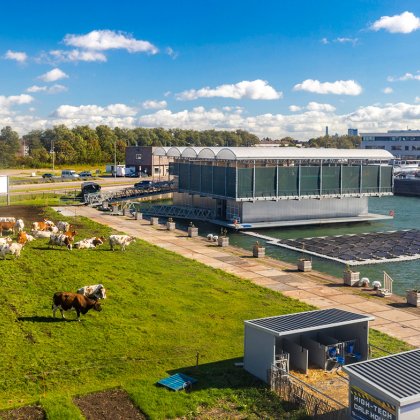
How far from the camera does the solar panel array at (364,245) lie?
158ft

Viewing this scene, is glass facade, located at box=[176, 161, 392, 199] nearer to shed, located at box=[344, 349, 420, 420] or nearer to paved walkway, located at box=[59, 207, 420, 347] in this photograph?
paved walkway, located at box=[59, 207, 420, 347]

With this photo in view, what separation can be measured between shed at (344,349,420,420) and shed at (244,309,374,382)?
358 cm

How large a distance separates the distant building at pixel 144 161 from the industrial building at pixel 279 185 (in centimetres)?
5735

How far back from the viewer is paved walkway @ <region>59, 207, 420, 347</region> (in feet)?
94.2

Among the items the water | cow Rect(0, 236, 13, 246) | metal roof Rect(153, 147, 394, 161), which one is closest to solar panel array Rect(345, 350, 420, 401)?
the water

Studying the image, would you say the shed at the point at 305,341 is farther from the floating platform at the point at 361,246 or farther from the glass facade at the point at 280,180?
the glass facade at the point at 280,180

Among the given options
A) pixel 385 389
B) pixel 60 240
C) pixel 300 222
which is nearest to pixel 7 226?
pixel 60 240

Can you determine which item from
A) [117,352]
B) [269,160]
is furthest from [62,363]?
[269,160]

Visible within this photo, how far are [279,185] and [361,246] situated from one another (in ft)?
49.4

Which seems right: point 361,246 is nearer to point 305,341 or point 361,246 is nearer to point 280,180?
point 280,180

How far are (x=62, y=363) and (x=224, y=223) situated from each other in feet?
148

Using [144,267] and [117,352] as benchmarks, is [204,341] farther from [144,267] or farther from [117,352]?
[144,267]

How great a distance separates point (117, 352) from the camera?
21.9 meters

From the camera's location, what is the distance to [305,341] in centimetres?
2191
